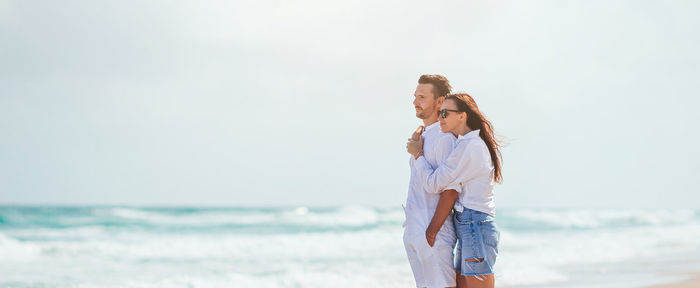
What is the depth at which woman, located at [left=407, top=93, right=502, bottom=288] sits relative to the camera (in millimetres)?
3373

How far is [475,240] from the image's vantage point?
3377 millimetres

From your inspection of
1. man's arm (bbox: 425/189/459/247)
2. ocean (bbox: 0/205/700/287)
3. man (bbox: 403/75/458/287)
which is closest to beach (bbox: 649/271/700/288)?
ocean (bbox: 0/205/700/287)

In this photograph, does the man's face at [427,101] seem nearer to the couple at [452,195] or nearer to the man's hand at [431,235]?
the couple at [452,195]

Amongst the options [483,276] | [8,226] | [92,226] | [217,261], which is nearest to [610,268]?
[217,261]

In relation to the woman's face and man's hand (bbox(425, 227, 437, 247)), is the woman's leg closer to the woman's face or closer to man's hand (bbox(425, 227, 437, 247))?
man's hand (bbox(425, 227, 437, 247))

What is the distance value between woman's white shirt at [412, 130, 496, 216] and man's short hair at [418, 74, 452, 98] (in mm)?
313

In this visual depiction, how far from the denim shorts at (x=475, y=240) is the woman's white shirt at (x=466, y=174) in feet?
0.15

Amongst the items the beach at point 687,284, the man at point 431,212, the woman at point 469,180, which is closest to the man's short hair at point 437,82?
the man at point 431,212

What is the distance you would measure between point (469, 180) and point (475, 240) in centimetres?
31

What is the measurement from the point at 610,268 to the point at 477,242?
7.92 meters

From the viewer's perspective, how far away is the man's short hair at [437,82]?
11.9 feet

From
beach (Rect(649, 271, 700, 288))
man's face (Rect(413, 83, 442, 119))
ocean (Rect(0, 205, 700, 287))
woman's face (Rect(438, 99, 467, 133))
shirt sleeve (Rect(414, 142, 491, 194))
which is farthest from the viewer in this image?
ocean (Rect(0, 205, 700, 287))

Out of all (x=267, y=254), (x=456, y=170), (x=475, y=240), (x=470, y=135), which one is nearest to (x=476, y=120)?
(x=470, y=135)

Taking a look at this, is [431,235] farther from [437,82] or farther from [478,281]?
[437,82]
